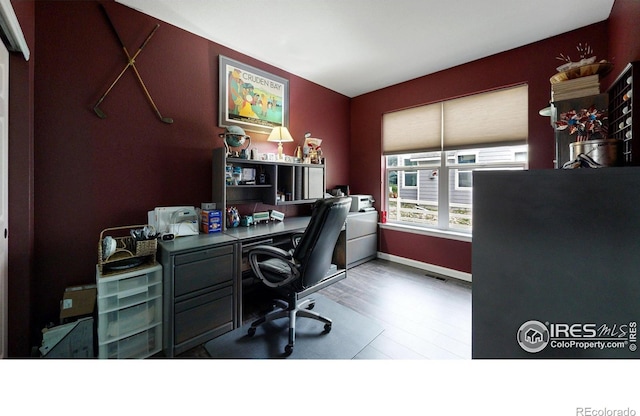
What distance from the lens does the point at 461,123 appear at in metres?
3.09

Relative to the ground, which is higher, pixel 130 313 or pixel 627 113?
pixel 627 113

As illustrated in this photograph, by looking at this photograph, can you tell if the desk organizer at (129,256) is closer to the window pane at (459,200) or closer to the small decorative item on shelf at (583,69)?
the small decorative item on shelf at (583,69)

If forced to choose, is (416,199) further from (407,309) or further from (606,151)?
(606,151)

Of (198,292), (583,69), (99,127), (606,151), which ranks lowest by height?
(198,292)

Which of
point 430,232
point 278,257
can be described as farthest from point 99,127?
point 430,232

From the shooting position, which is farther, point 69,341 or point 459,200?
point 459,200

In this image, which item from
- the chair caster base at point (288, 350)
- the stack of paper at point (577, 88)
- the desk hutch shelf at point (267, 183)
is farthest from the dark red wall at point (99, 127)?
the chair caster base at point (288, 350)

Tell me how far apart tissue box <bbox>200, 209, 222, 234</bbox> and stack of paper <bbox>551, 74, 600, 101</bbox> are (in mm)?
2786

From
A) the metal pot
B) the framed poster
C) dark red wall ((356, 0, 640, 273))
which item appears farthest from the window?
the metal pot

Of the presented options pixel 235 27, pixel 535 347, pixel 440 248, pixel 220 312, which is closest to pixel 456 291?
pixel 440 248

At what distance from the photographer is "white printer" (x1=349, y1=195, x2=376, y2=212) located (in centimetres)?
363

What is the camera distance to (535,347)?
2.15ft

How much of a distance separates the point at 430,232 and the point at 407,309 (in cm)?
141

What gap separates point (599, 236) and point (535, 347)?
1.13 ft
